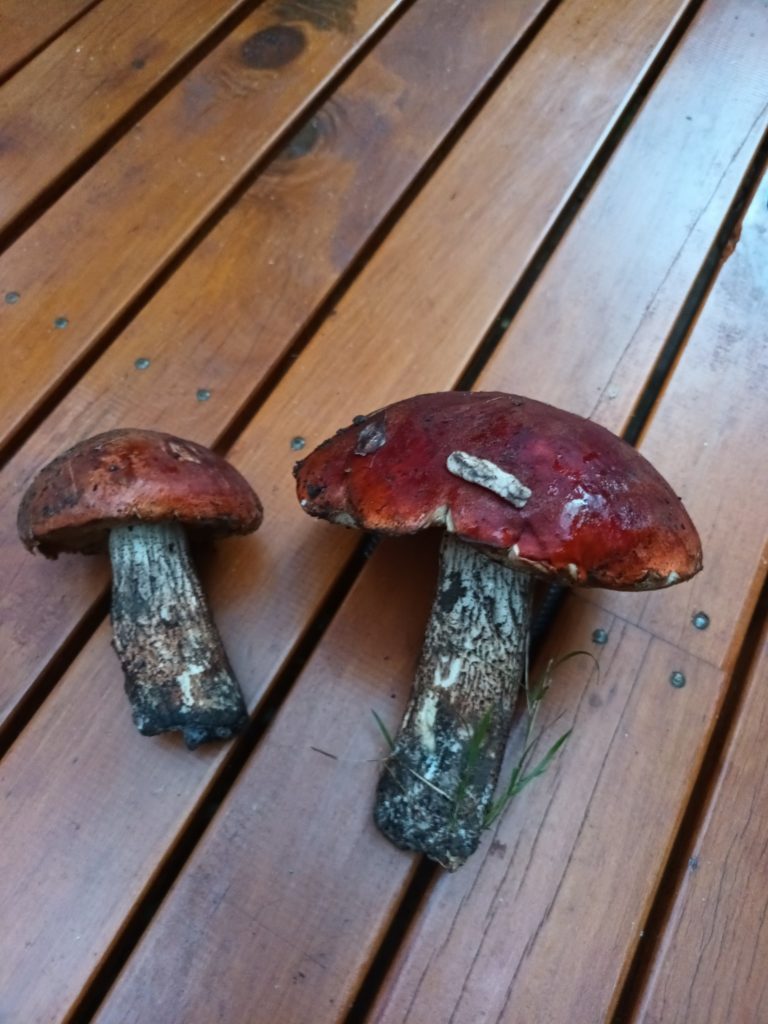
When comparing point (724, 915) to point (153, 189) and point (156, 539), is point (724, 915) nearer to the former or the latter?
point (156, 539)

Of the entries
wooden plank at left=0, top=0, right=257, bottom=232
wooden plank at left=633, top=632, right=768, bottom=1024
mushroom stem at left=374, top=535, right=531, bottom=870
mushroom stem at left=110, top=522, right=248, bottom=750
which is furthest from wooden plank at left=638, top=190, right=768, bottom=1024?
wooden plank at left=0, top=0, right=257, bottom=232

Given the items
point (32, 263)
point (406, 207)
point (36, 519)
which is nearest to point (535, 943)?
point (36, 519)

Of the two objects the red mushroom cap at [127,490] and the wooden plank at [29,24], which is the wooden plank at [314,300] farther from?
the wooden plank at [29,24]

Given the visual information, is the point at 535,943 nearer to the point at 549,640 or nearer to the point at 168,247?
the point at 549,640

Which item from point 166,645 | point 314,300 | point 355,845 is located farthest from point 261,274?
point 355,845

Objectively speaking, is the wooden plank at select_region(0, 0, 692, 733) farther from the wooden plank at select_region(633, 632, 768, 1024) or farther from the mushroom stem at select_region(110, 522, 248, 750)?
the wooden plank at select_region(633, 632, 768, 1024)

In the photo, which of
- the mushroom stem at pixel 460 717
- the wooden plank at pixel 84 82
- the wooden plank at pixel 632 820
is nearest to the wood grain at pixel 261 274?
the wooden plank at pixel 84 82

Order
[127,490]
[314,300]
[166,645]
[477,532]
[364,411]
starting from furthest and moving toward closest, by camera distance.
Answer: [314,300] → [364,411] → [166,645] → [127,490] → [477,532]
